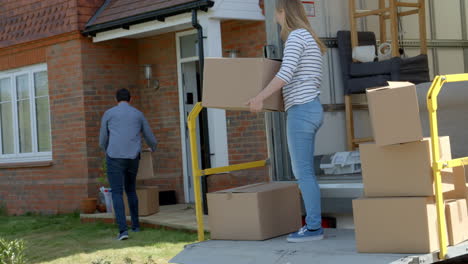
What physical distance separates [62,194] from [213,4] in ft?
14.3

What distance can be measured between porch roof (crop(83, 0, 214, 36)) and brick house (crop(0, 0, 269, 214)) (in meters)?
0.02

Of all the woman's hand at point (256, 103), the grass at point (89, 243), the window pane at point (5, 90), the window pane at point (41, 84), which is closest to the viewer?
the woman's hand at point (256, 103)

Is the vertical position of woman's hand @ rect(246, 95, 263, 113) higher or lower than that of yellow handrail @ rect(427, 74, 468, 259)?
higher

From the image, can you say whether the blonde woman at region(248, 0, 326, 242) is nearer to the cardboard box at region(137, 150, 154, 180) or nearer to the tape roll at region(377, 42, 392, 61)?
the tape roll at region(377, 42, 392, 61)

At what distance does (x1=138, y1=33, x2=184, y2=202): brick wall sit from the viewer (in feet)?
42.3

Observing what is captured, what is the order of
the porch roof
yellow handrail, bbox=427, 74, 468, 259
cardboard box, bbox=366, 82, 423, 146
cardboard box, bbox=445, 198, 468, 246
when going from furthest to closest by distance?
the porch roof → cardboard box, bbox=445, 198, 468, 246 → cardboard box, bbox=366, 82, 423, 146 → yellow handrail, bbox=427, 74, 468, 259

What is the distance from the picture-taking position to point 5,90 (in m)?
14.8

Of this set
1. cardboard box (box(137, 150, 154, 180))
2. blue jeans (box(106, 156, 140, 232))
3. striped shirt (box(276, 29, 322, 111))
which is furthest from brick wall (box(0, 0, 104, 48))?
striped shirt (box(276, 29, 322, 111))

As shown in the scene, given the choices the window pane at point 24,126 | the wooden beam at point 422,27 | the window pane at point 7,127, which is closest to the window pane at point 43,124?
the window pane at point 24,126

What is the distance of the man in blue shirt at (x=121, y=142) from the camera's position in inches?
374

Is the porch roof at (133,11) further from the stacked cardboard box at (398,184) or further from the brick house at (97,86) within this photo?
the stacked cardboard box at (398,184)

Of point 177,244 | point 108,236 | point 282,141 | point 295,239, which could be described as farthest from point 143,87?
point 295,239

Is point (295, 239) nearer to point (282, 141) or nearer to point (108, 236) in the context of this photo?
point (282, 141)

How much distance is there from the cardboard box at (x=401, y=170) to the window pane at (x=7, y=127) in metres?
10.8
